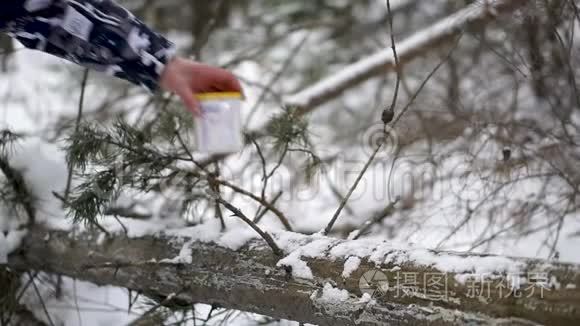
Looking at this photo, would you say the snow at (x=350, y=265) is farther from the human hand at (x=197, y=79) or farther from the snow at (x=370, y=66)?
the snow at (x=370, y=66)

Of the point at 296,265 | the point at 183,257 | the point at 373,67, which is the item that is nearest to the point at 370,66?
the point at 373,67

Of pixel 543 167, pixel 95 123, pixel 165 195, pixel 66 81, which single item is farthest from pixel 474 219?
pixel 66 81

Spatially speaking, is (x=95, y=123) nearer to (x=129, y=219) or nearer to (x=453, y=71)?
(x=129, y=219)

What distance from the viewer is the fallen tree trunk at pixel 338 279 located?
1700mm

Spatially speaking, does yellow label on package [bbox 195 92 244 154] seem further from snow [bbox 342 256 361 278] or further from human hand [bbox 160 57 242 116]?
snow [bbox 342 256 361 278]

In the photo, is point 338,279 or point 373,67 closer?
point 338,279

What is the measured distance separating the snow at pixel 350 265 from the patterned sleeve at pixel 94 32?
824mm

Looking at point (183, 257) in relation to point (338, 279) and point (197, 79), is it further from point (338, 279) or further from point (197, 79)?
point (197, 79)

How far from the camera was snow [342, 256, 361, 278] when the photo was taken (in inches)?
79.5

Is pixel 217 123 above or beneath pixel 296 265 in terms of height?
above

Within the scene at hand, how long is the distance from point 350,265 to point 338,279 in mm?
59

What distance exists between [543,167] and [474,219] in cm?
39

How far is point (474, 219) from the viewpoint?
303 cm

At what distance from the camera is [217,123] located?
6.12 ft
